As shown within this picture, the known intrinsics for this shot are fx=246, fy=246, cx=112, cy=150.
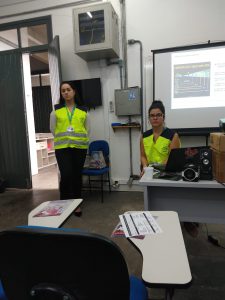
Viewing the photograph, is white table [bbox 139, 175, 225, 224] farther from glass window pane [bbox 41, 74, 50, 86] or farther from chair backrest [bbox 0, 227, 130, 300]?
glass window pane [bbox 41, 74, 50, 86]

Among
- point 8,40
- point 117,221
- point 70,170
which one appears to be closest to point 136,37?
point 70,170

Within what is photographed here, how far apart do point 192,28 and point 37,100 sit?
17.7 feet

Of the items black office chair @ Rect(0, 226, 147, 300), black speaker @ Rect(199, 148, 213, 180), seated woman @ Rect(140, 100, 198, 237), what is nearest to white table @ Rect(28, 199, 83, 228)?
black office chair @ Rect(0, 226, 147, 300)

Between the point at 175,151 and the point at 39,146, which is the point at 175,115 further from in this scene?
the point at 39,146

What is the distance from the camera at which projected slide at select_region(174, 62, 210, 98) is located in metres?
3.49

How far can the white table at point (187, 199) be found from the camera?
172 cm

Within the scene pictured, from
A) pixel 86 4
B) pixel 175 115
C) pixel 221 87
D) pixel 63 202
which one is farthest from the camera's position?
pixel 86 4

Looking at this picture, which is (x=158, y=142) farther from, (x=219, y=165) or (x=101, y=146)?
(x=101, y=146)

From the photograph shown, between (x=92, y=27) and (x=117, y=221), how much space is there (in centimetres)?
277

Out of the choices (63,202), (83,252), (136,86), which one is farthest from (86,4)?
(83,252)

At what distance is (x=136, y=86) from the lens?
3.89m

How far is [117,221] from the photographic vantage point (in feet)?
9.67

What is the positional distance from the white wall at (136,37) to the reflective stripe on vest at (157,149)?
1488mm

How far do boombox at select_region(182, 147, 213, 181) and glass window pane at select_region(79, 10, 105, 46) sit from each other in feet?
8.31
